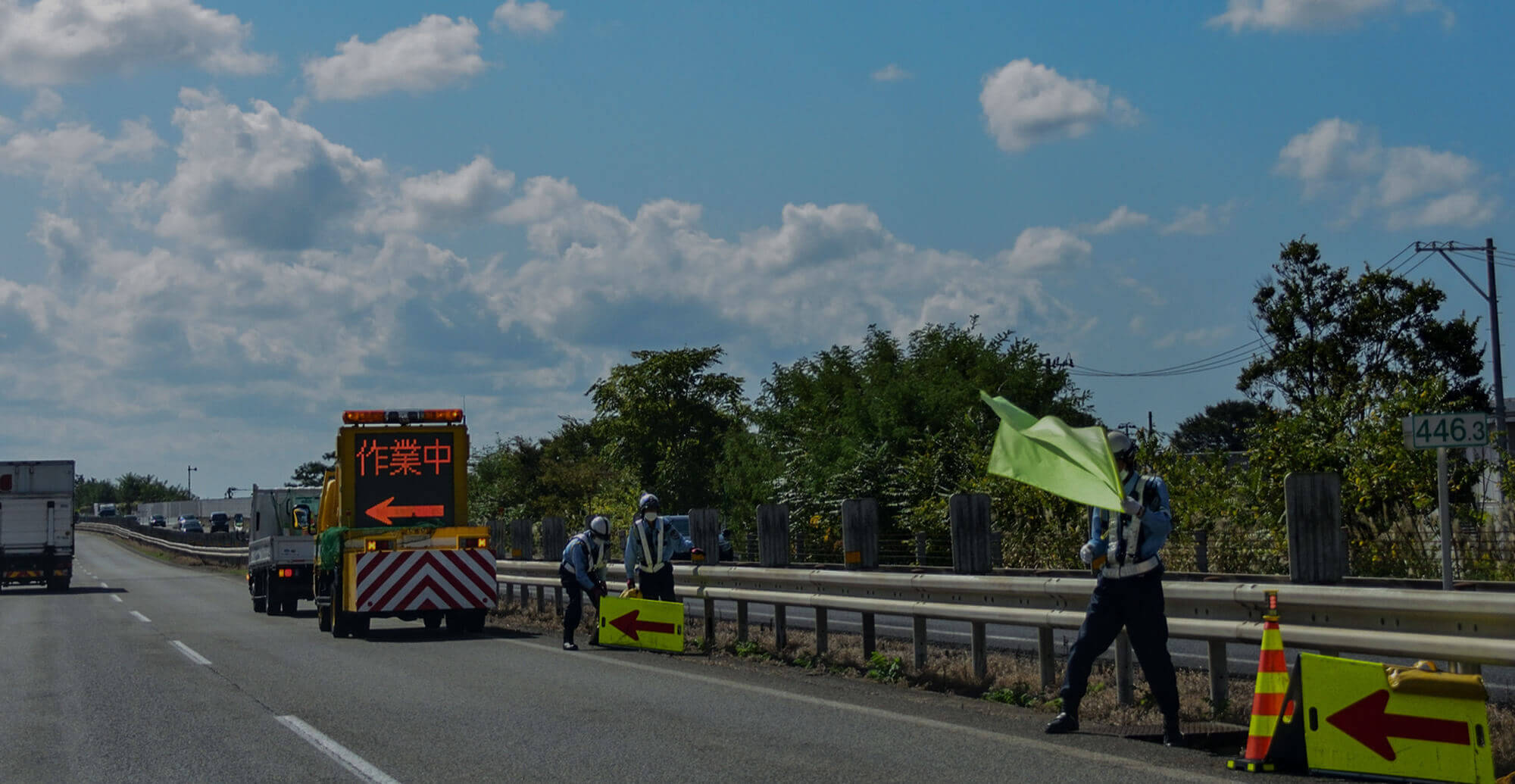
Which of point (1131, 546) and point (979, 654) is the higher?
point (1131, 546)

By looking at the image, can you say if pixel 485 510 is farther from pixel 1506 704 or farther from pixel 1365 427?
pixel 1506 704

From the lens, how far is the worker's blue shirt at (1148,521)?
8.22 m

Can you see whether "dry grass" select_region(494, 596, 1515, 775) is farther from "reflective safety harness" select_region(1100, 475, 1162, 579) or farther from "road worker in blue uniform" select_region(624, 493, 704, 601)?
"reflective safety harness" select_region(1100, 475, 1162, 579)

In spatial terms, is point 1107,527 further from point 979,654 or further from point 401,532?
point 401,532

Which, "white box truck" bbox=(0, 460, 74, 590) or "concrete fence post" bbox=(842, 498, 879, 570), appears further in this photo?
"white box truck" bbox=(0, 460, 74, 590)

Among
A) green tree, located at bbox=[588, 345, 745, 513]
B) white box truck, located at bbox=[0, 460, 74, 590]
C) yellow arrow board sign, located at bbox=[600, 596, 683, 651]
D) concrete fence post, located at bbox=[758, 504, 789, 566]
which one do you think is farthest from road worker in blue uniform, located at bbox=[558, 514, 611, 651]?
green tree, located at bbox=[588, 345, 745, 513]

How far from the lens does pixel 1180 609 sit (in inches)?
352

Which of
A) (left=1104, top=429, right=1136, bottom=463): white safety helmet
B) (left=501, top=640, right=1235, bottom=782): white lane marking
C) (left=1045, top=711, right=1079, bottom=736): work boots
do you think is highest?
(left=1104, top=429, right=1136, bottom=463): white safety helmet

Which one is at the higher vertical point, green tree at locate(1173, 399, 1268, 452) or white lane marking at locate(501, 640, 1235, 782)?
green tree at locate(1173, 399, 1268, 452)

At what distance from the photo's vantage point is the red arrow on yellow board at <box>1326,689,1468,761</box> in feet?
22.0

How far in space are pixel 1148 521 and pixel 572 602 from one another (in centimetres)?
852

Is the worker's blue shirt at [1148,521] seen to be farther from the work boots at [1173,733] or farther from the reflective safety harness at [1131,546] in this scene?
the work boots at [1173,733]

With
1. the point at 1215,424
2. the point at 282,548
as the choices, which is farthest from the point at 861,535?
the point at 1215,424

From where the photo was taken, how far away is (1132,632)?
27.1 feet
